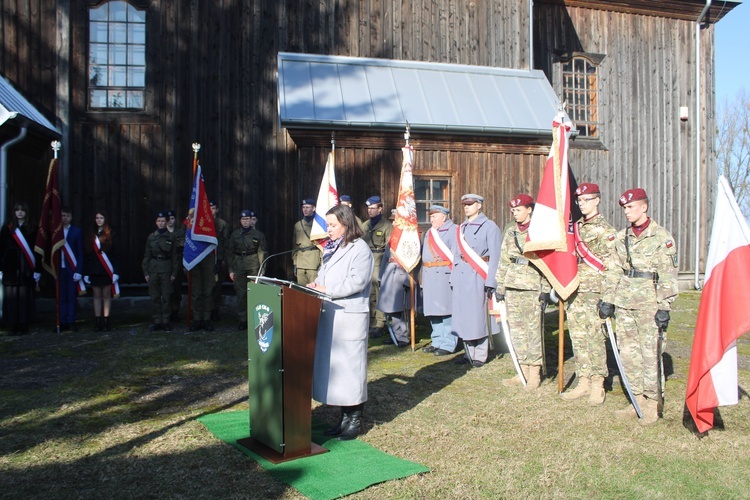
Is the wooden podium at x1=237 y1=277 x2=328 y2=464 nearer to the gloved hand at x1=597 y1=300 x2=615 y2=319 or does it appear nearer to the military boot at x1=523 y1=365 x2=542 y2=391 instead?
the gloved hand at x1=597 y1=300 x2=615 y2=319

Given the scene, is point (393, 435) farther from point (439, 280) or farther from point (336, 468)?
point (439, 280)

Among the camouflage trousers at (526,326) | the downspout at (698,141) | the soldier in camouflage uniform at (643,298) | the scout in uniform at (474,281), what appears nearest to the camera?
the soldier in camouflage uniform at (643,298)

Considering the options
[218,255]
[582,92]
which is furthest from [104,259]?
[582,92]

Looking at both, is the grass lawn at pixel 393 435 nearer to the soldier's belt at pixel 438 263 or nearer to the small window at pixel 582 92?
the soldier's belt at pixel 438 263

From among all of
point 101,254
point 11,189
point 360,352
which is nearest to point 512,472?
point 360,352

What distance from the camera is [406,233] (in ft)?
30.6

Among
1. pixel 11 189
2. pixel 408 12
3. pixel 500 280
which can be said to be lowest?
pixel 500 280

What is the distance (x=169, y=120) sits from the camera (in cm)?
1228

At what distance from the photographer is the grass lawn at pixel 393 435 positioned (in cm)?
434

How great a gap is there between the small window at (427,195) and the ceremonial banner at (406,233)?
117 inches

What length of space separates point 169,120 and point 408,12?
513 centimetres

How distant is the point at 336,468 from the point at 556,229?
10.7 ft

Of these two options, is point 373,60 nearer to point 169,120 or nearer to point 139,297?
point 169,120

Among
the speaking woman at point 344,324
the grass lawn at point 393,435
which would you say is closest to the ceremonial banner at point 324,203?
the grass lawn at point 393,435
